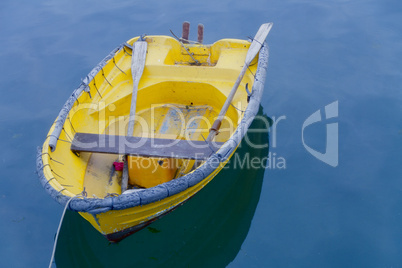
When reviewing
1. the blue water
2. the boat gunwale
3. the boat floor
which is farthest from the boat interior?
the blue water

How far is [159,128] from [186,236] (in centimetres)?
163

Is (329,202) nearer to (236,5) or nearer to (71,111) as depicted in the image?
(71,111)

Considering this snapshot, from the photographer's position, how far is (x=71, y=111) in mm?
4465

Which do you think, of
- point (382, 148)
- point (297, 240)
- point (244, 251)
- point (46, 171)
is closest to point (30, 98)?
point (46, 171)

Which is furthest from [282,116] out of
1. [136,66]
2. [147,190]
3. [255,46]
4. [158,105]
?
[147,190]

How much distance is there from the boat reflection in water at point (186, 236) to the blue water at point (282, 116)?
0.02m

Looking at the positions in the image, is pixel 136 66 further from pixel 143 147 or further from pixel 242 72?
pixel 143 147

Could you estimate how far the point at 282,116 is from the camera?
601 centimetres

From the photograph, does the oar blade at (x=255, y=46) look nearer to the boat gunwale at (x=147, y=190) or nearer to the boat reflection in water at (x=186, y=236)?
the boat gunwale at (x=147, y=190)

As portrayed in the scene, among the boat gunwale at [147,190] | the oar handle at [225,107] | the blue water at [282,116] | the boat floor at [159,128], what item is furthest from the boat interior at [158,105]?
the blue water at [282,116]

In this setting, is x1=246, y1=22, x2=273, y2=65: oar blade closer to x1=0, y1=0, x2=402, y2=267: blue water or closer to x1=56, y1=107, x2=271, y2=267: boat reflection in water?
x1=0, y1=0, x2=402, y2=267: blue water

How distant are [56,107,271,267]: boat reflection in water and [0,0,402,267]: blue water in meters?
0.02

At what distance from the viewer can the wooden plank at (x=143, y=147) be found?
3.98 m

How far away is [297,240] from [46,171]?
289 centimetres
